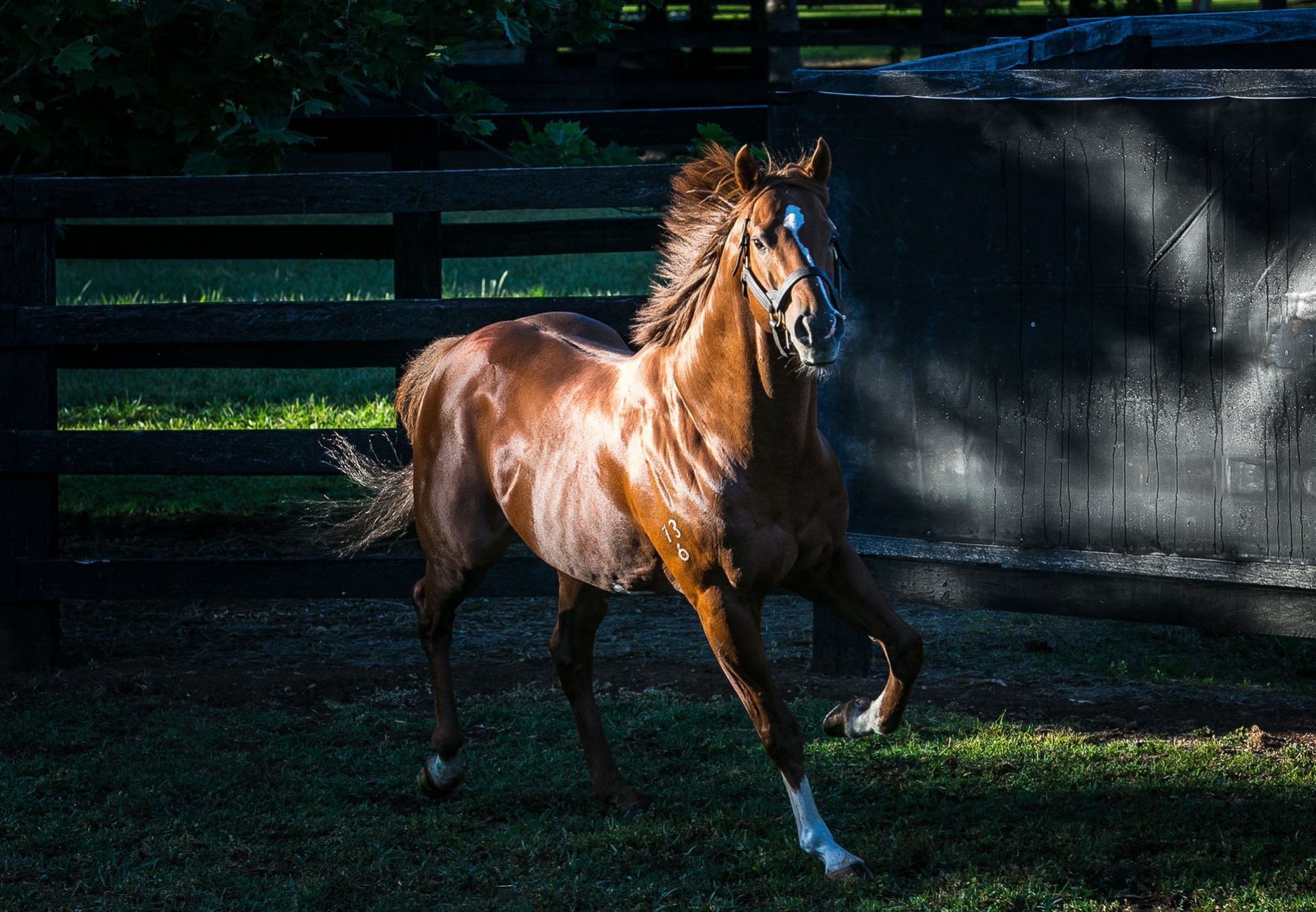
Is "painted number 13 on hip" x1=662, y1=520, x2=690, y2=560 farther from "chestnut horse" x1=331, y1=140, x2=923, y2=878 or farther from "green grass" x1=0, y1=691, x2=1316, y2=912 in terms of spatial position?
"green grass" x1=0, y1=691, x2=1316, y2=912

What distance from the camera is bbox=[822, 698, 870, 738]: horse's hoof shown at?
450 cm

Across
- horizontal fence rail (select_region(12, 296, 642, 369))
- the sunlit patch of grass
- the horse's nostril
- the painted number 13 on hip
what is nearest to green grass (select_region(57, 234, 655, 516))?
the sunlit patch of grass

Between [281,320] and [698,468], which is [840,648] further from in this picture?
[281,320]

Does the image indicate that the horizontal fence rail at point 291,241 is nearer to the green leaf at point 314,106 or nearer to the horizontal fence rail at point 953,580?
the green leaf at point 314,106

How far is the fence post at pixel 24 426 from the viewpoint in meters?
6.18

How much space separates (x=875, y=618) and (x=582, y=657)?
116 cm

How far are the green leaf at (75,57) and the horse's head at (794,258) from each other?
3.27 meters

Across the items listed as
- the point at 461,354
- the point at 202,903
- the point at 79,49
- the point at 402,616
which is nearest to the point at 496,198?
the point at 461,354

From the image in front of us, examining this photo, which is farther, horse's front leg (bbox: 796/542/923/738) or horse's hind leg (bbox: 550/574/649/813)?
horse's hind leg (bbox: 550/574/649/813)

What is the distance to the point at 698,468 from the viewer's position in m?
4.14

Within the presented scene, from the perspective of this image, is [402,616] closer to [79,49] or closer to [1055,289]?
[79,49]

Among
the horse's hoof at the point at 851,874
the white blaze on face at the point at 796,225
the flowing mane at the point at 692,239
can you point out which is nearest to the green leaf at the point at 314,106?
the flowing mane at the point at 692,239

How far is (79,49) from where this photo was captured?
233 inches

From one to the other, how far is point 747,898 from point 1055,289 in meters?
2.57
